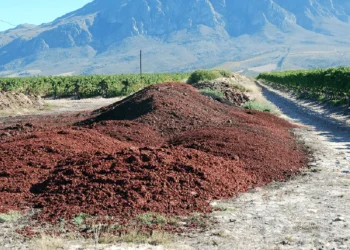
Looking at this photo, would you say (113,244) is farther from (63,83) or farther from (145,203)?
(63,83)

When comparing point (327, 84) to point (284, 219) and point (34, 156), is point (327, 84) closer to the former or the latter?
point (34, 156)

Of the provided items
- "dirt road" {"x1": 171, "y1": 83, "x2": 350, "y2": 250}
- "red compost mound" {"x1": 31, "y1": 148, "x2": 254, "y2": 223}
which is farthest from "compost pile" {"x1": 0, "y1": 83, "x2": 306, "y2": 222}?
"dirt road" {"x1": 171, "y1": 83, "x2": 350, "y2": 250}

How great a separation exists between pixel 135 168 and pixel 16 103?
24759 mm

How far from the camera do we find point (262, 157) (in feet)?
41.5

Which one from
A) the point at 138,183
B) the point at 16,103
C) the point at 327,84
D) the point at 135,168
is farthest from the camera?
the point at 327,84

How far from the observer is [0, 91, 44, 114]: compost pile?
1232 inches

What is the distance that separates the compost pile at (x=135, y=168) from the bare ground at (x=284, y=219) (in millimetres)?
577

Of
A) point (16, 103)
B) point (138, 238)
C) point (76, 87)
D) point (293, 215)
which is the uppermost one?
point (76, 87)

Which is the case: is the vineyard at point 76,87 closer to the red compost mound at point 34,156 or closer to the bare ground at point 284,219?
the red compost mound at point 34,156

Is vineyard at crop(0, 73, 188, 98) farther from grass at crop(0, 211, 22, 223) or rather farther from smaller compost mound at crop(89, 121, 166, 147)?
grass at crop(0, 211, 22, 223)

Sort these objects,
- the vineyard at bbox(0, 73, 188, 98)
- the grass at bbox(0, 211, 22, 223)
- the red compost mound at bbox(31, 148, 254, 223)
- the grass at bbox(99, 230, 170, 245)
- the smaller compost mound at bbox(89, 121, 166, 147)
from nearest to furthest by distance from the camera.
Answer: the grass at bbox(99, 230, 170, 245)
the grass at bbox(0, 211, 22, 223)
the red compost mound at bbox(31, 148, 254, 223)
the smaller compost mound at bbox(89, 121, 166, 147)
the vineyard at bbox(0, 73, 188, 98)

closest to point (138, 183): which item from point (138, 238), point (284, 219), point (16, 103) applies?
point (138, 238)

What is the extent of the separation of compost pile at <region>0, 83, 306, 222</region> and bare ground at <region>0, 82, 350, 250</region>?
22.7 inches

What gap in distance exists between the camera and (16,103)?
32.8 m
